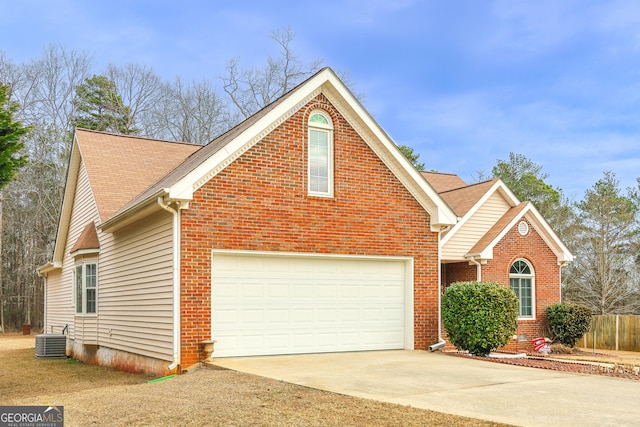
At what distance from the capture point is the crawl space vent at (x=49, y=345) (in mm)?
21156

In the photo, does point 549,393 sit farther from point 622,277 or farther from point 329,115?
point 622,277

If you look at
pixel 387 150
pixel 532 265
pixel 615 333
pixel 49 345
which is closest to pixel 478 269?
pixel 532 265

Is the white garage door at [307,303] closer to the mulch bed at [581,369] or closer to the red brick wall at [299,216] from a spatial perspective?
the red brick wall at [299,216]

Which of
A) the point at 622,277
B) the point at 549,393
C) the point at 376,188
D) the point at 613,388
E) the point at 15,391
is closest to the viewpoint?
the point at 549,393

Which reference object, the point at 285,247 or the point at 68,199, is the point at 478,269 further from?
the point at 68,199

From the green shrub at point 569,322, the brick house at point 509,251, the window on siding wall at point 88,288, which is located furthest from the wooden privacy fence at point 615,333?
the window on siding wall at point 88,288

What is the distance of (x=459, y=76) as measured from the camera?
2261 cm

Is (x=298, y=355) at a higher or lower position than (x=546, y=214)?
lower

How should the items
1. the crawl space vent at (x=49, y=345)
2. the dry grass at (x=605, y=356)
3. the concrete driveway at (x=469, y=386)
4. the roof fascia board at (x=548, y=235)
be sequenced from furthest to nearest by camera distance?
1. the roof fascia board at (x=548, y=235)
2. the crawl space vent at (x=49, y=345)
3. the dry grass at (x=605, y=356)
4. the concrete driveway at (x=469, y=386)

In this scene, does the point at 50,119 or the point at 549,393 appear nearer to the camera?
the point at 549,393

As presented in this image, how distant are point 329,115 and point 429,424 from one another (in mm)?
9008

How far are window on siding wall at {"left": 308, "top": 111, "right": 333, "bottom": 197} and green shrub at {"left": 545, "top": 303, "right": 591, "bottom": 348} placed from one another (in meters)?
10.7

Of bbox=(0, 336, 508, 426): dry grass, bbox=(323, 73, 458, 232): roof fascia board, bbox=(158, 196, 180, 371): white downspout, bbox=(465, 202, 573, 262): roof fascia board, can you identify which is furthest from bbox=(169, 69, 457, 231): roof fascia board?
bbox=(465, 202, 573, 262): roof fascia board

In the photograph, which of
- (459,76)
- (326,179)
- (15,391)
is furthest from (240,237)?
(459,76)
